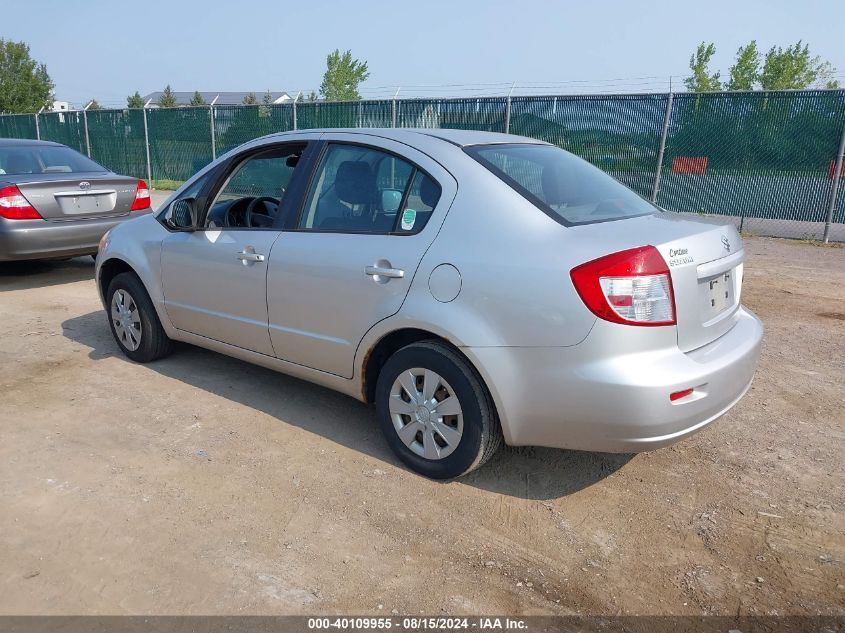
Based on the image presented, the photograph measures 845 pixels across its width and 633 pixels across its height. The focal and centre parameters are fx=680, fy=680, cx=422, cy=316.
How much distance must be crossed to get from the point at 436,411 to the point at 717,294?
140 centimetres

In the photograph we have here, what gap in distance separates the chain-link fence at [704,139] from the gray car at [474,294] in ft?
28.8

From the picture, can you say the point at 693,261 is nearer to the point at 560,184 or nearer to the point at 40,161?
the point at 560,184

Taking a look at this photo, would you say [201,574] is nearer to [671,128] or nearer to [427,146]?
[427,146]

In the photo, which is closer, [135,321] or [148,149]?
[135,321]

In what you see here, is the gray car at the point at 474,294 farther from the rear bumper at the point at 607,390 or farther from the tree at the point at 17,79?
the tree at the point at 17,79

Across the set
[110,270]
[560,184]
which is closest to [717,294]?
[560,184]

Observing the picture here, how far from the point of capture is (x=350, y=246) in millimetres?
3514

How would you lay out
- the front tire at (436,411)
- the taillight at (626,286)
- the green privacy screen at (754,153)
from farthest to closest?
the green privacy screen at (754,153)
the front tire at (436,411)
the taillight at (626,286)

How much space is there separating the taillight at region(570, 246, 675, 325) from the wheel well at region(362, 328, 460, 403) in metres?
0.79

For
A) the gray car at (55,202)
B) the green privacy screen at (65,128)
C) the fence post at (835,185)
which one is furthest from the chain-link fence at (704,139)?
the green privacy screen at (65,128)

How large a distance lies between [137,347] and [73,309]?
6.63 feet

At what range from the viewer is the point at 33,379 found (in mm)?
4680

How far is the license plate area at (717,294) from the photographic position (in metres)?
2.96

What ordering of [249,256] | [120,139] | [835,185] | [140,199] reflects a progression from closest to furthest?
[249,256], [140,199], [835,185], [120,139]
